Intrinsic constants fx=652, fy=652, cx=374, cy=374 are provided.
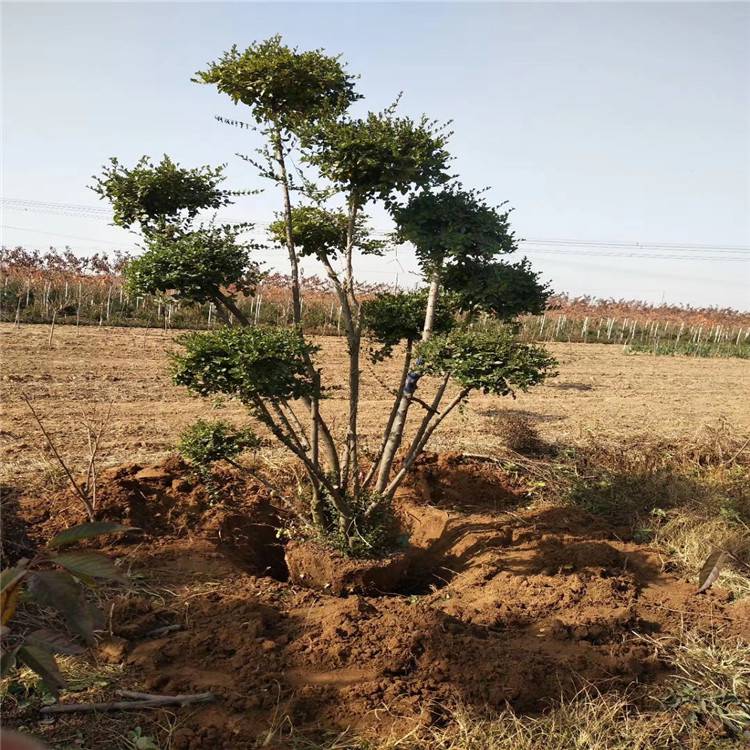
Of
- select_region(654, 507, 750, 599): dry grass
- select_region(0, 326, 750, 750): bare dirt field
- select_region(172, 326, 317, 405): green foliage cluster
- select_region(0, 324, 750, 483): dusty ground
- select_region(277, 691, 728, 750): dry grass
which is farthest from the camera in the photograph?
select_region(0, 324, 750, 483): dusty ground

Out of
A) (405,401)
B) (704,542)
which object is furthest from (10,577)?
(704,542)

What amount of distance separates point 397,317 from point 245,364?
176cm

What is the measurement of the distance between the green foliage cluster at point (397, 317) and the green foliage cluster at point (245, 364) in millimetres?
1249

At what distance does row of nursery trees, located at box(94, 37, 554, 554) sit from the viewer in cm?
401

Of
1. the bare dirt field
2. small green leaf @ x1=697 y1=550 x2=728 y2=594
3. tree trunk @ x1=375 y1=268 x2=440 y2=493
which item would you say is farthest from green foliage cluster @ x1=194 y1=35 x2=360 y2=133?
small green leaf @ x1=697 y1=550 x2=728 y2=594

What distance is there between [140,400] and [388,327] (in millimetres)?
5032

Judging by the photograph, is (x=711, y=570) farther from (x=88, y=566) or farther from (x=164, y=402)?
(x=164, y=402)

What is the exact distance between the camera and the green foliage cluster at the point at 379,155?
13.1ft

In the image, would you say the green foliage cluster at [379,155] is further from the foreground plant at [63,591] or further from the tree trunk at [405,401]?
the foreground plant at [63,591]

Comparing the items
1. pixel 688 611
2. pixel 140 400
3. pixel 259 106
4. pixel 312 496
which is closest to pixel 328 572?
pixel 312 496

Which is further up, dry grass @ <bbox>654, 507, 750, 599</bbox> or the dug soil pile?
dry grass @ <bbox>654, 507, 750, 599</bbox>

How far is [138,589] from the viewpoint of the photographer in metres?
3.95

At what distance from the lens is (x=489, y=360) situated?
415 centimetres

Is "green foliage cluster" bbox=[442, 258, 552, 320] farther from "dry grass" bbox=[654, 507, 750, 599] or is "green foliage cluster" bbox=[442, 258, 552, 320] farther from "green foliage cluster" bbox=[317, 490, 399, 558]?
"dry grass" bbox=[654, 507, 750, 599]
